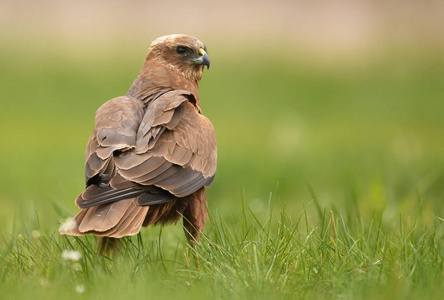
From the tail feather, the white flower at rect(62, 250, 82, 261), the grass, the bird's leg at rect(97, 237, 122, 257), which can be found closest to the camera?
the grass

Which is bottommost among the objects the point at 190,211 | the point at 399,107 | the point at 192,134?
the point at 399,107

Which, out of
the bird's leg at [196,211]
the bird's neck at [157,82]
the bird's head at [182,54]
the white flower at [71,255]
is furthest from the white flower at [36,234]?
the bird's head at [182,54]

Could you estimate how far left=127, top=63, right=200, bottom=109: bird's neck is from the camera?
19.0ft

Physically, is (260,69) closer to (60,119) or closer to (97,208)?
(60,119)

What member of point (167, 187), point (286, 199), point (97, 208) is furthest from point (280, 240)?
point (286, 199)

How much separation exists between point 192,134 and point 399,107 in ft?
29.9

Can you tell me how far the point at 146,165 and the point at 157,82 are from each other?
1058 millimetres

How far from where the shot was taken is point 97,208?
4895mm

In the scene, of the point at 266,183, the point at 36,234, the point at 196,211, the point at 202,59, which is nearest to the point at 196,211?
the point at 196,211

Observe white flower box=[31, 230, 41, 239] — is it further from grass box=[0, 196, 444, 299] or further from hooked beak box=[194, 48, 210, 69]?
hooked beak box=[194, 48, 210, 69]

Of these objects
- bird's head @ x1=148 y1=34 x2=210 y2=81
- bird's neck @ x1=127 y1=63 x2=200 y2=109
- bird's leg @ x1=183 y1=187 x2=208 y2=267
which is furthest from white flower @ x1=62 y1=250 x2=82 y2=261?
bird's head @ x1=148 y1=34 x2=210 y2=81

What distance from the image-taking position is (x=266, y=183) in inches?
352

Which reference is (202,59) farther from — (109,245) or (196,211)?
(109,245)

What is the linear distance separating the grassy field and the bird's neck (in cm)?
90
